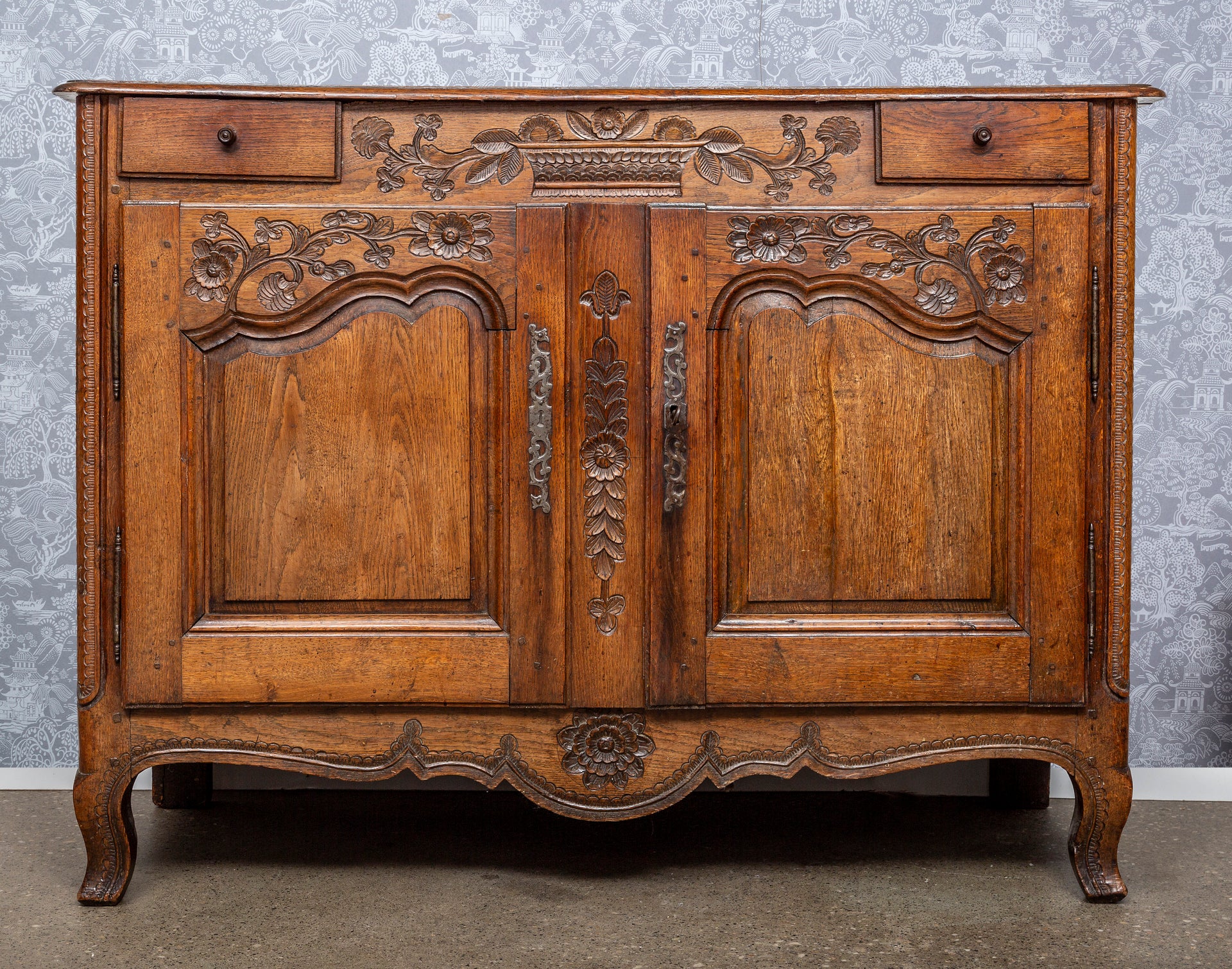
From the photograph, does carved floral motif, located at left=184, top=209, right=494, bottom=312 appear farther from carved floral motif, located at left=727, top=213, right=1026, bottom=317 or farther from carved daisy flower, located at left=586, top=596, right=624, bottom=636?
carved daisy flower, located at left=586, top=596, right=624, bottom=636

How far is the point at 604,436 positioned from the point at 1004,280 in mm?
620

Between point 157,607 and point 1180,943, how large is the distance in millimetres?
1493

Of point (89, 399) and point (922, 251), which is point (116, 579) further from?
point (922, 251)

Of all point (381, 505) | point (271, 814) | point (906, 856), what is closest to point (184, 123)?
point (381, 505)

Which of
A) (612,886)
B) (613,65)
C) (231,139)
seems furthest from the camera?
(613,65)

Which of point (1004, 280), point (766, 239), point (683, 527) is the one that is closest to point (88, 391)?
point (683, 527)

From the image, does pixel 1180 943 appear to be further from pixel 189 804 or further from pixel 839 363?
pixel 189 804

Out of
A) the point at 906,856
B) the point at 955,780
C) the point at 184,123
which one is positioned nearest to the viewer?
the point at 184,123

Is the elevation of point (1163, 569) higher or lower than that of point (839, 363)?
lower

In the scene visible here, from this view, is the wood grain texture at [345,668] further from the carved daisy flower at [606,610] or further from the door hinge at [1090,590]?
the door hinge at [1090,590]

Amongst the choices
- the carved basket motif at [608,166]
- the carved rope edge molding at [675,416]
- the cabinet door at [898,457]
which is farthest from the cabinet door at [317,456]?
the cabinet door at [898,457]

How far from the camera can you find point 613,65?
1921 mm

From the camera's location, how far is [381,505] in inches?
54.9

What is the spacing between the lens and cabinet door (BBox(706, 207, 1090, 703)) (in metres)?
1.38
